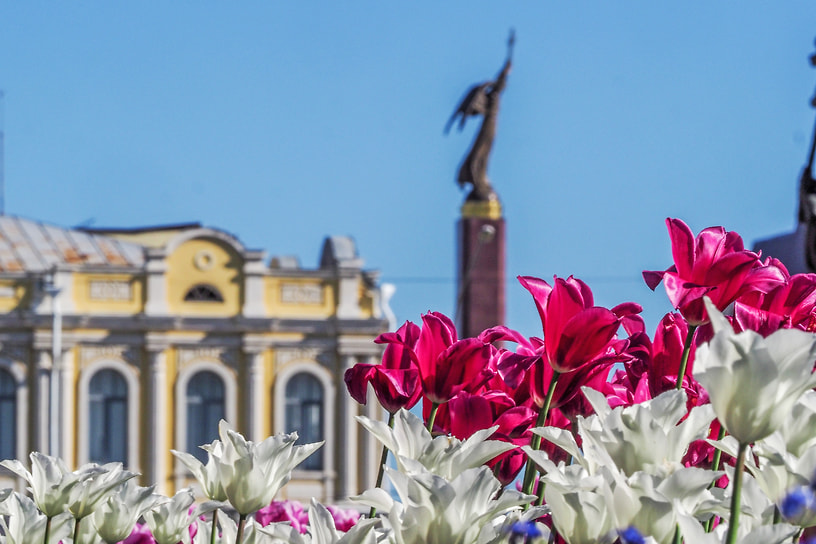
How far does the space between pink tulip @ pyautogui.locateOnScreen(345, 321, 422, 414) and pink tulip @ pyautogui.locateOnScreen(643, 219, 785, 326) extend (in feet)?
0.95

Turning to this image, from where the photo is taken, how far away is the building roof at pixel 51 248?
30125 mm

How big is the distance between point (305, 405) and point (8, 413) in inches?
218

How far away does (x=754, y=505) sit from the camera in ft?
4.33

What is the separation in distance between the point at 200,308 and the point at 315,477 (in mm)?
3989

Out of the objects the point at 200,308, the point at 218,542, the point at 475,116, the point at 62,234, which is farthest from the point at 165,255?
the point at 218,542

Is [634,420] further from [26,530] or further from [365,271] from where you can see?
[365,271]

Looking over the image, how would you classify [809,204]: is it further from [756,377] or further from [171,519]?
[756,377]

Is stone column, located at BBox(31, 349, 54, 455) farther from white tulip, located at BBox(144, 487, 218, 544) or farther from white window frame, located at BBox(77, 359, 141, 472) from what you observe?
white tulip, located at BBox(144, 487, 218, 544)

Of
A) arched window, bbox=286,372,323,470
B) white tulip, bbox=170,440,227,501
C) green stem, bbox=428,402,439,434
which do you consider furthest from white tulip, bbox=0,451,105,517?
arched window, bbox=286,372,323,470

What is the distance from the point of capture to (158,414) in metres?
28.2

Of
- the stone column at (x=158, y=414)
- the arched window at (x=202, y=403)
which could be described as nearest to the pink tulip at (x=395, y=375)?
the stone column at (x=158, y=414)

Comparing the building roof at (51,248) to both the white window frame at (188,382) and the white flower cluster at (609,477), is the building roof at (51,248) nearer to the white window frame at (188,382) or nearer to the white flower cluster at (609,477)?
the white window frame at (188,382)

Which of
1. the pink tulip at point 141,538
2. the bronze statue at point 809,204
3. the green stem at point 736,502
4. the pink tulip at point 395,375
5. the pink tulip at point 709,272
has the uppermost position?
the bronze statue at point 809,204

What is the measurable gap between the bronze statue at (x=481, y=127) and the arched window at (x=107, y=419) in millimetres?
7732
